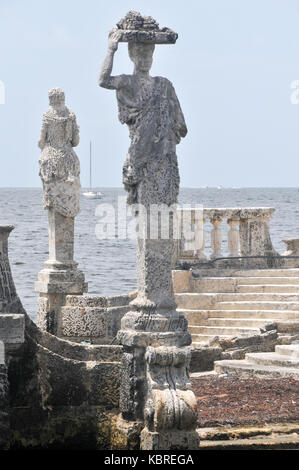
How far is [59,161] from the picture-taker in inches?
571

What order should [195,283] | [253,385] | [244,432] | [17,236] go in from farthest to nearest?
[17,236] < [195,283] < [253,385] < [244,432]

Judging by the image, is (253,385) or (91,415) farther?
(253,385)

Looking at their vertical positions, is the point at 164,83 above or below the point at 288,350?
above

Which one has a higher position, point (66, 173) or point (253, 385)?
point (66, 173)

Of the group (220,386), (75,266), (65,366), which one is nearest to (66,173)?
(75,266)

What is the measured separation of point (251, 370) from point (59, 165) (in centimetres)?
328

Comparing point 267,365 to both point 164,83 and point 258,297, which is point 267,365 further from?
point 164,83

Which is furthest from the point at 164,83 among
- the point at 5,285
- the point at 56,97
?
the point at 56,97

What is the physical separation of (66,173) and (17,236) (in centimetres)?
4466

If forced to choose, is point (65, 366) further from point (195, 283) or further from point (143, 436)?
point (195, 283)

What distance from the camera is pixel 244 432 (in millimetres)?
10836

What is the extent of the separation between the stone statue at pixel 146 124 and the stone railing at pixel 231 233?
7.93 meters

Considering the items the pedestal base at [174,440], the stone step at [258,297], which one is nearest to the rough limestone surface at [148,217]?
the pedestal base at [174,440]

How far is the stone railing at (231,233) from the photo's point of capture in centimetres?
1869
